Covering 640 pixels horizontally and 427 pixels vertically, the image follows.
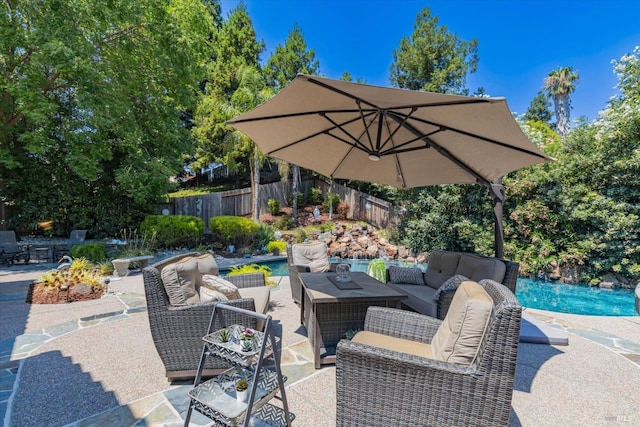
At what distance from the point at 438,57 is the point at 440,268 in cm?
1278

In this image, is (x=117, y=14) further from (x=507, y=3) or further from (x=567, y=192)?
(x=567, y=192)

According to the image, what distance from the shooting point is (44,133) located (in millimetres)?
7578

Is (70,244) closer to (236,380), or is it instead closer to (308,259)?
(308,259)

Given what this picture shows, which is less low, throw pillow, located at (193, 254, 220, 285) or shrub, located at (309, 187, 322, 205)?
shrub, located at (309, 187, 322, 205)

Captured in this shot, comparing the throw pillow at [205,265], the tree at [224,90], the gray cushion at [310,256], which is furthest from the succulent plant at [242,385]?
the tree at [224,90]

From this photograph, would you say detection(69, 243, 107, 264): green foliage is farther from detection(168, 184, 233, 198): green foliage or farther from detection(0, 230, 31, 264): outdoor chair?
detection(168, 184, 233, 198): green foliage

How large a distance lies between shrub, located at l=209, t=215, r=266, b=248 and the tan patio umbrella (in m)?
6.22

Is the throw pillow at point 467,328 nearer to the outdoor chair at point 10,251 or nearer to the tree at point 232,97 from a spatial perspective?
the outdoor chair at point 10,251

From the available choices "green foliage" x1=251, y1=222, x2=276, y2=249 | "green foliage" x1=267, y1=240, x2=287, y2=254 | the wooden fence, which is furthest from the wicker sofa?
the wooden fence

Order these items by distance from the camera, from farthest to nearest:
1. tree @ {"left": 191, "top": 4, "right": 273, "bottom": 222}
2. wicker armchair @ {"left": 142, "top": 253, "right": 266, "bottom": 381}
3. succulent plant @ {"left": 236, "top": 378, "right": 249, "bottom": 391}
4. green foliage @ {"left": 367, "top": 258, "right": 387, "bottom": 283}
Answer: tree @ {"left": 191, "top": 4, "right": 273, "bottom": 222} → green foliage @ {"left": 367, "top": 258, "right": 387, "bottom": 283} → wicker armchair @ {"left": 142, "top": 253, "right": 266, "bottom": 381} → succulent plant @ {"left": 236, "top": 378, "right": 249, "bottom": 391}

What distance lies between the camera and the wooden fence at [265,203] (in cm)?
1147

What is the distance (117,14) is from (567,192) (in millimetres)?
11860

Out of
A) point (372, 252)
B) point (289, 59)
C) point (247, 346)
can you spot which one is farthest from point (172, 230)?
point (289, 59)

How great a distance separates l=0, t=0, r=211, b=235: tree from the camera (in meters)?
6.79
